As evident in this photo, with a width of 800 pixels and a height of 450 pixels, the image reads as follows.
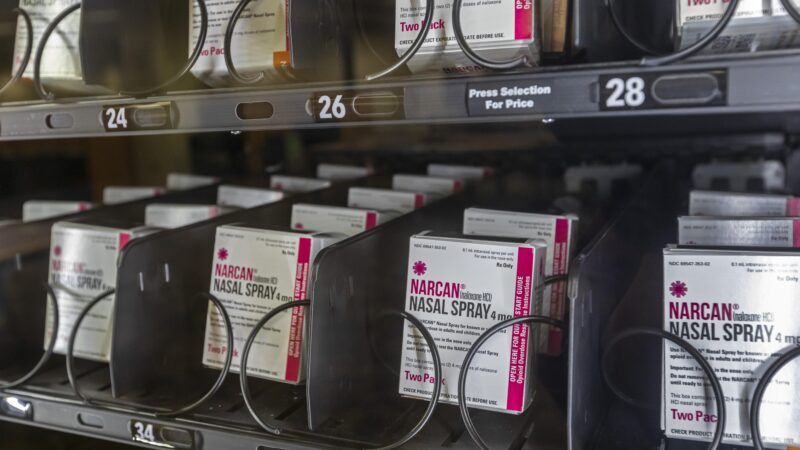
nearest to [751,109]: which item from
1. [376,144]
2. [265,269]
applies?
[265,269]

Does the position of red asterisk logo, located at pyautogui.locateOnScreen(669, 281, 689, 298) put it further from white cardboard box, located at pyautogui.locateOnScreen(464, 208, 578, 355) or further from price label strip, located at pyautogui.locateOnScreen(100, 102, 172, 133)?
price label strip, located at pyautogui.locateOnScreen(100, 102, 172, 133)

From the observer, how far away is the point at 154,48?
0.85 meters

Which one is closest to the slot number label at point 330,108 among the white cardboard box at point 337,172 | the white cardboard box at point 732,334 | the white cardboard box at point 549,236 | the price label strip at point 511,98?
the price label strip at point 511,98

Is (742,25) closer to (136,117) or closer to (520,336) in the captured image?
(520,336)

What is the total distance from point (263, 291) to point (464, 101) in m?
0.34

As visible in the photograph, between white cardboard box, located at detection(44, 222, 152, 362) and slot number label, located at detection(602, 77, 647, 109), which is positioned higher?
slot number label, located at detection(602, 77, 647, 109)

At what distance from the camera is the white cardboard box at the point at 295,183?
116 centimetres

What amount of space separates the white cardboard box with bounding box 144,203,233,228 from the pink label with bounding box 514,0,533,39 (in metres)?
0.54

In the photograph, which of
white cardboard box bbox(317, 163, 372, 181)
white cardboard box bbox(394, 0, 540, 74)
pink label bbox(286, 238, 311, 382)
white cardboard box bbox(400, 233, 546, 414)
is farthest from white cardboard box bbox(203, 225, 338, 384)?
white cardboard box bbox(317, 163, 372, 181)

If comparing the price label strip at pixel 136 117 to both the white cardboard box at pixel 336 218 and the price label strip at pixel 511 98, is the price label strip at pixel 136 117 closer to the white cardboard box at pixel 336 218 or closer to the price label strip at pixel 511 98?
the white cardboard box at pixel 336 218

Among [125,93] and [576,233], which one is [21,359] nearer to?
[125,93]

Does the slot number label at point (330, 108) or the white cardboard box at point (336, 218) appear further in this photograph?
the white cardboard box at point (336, 218)

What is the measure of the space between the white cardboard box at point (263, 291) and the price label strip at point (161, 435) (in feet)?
0.29

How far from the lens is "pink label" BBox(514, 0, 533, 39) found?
0.64m
